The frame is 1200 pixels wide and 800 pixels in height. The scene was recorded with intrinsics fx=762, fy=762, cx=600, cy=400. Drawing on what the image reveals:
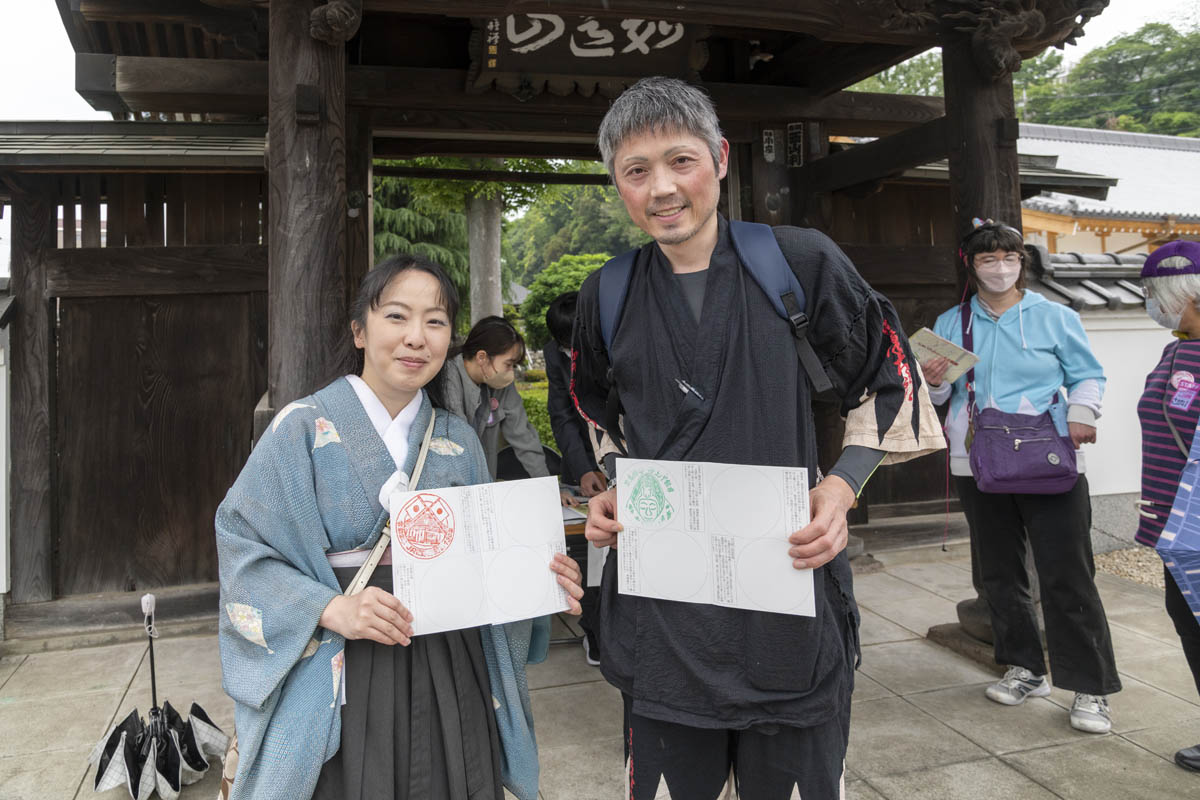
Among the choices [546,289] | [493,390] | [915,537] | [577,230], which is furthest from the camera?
[577,230]

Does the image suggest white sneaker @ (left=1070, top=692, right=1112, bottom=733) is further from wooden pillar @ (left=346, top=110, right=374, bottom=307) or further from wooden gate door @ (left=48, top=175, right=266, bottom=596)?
wooden gate door @ (left=48, top=175, right=266, bottom=596)

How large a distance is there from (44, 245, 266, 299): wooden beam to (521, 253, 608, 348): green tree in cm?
1325

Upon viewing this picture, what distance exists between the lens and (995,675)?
159 inches

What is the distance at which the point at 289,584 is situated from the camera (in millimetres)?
1646

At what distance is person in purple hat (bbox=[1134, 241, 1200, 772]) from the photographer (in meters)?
2.90

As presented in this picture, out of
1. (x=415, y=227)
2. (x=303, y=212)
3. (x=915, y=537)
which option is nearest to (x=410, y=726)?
(x=303, y=212)

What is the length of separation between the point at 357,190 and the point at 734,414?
3824 mm

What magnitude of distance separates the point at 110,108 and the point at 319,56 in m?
2.66

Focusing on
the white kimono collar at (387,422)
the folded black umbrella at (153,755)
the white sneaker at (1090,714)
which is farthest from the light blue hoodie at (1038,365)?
the folded black umbrella at (153,755)

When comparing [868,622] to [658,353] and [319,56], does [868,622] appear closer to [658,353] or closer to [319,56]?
[658,353]

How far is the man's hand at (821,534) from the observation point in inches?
59.5

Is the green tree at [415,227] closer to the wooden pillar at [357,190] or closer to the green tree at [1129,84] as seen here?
the wooden pillar at [357,190]

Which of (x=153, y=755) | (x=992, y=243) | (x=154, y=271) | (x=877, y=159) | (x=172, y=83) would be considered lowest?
(x=153, y=755)

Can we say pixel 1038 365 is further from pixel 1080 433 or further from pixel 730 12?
pixel 730 12
